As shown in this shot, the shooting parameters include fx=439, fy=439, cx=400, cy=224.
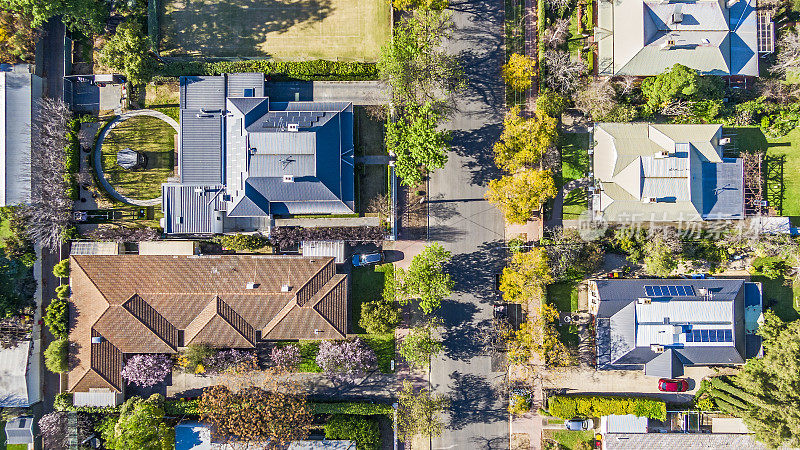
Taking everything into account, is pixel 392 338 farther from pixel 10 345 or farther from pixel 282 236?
pixel 10 345

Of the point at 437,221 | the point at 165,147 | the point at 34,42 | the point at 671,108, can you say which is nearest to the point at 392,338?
the point at 437,221

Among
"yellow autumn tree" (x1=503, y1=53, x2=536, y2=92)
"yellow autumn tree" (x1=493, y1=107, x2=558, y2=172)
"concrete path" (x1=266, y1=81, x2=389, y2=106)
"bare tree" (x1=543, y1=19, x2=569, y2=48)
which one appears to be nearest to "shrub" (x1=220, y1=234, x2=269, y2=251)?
"concrete path" (x1=266, y1=81, x2=389, y2=106)

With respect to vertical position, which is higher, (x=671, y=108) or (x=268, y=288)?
(x=671, y=108)

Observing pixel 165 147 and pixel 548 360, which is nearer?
pixel 548 360

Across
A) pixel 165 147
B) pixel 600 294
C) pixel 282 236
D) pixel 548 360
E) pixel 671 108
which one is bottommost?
pixel 548 360

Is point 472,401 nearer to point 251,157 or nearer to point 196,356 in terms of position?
point 196,356

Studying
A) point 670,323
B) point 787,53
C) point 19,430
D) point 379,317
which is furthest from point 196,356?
point 787,53

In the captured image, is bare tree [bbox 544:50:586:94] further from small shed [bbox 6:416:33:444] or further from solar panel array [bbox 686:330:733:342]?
small shed [bbox 6:416:33:444]
